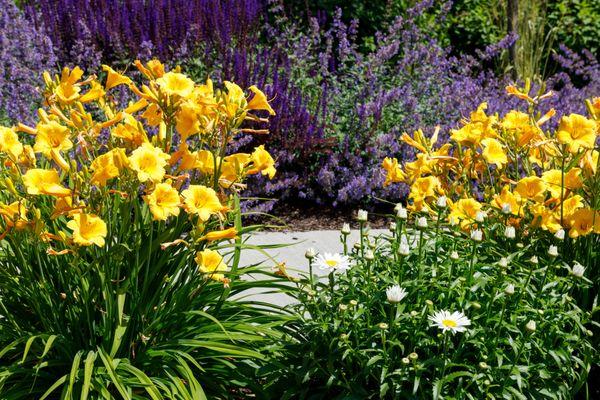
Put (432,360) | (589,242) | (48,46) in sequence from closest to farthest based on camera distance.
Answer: (432,360), (589,242), (48,46)

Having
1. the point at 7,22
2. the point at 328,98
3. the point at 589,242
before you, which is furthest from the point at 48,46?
the point at 589,242

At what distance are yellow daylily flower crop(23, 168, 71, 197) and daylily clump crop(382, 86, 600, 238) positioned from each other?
1.20m

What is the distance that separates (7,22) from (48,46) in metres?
0.56

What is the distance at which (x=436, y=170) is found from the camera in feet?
9.72

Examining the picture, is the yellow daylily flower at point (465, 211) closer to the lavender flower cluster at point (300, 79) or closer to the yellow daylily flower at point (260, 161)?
the yellow daylily flower at point (260, 161)

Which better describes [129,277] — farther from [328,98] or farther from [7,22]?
[7,22]

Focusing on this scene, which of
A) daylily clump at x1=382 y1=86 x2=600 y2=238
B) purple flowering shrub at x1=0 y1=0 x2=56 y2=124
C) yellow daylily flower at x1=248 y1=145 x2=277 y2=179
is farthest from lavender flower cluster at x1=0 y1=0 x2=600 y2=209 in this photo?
yellow daylily flower at x1=248 y1=145 x2=277 y2=179

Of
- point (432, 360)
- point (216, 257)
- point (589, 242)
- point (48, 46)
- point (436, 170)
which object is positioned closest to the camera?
point (432, 360)

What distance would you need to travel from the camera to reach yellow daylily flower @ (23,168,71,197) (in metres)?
2.07

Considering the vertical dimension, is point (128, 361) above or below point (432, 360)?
below

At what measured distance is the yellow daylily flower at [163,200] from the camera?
2.07 meters

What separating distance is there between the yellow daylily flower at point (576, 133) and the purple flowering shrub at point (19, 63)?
11.6 ft

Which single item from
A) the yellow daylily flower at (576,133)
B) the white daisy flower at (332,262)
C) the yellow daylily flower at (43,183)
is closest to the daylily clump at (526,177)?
the yellow daylily flower at (576,133)

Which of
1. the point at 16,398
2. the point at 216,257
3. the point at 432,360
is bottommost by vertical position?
the point at 16,398
